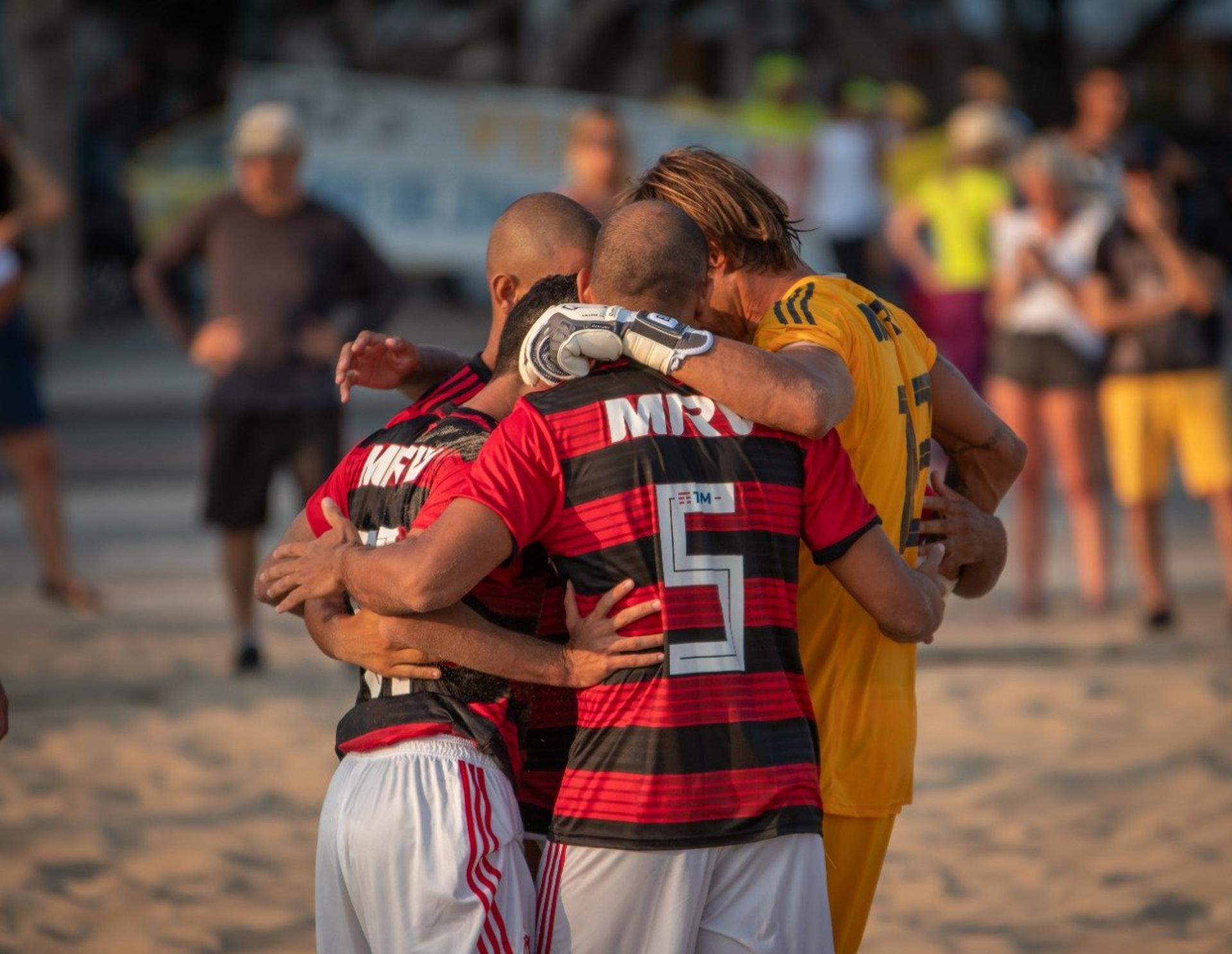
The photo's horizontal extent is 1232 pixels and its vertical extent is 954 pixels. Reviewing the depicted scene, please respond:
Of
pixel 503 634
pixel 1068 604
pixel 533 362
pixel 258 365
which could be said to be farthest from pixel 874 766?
pixel 1068 604

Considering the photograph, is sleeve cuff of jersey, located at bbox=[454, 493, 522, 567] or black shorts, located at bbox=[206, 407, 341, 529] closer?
sleeve cuff of jersey, located at bbox=[454, 493, 522, 567]

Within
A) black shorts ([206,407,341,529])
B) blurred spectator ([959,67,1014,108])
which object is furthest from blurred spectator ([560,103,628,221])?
blurred spectator ([959,67,1014,108])

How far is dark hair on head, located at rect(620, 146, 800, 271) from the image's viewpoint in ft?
10.1

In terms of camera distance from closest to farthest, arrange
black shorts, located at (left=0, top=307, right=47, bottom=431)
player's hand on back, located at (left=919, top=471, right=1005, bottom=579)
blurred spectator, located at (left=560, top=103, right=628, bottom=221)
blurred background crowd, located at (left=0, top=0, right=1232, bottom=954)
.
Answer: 1. player's hand on back, located at (left=919, top=471, right=1005, bottom=579)
2. blurred background crowd, located at (left=0, top=0, right=1232, bottom=954)
3. blurred spectator, located at (left=560, top=103, right=628, bottom=221)
4. black shorts, located at (left=0, top=307, right=47, bottom=431)

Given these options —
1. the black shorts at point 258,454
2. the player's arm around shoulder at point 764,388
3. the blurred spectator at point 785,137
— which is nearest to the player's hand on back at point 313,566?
the player's arm around shoulder at point 764,388

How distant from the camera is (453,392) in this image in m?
3.28

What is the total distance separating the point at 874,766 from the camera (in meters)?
3.18

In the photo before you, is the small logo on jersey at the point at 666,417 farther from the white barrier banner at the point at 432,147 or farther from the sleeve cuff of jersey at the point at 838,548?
the white barrier banner at the point at 432,147

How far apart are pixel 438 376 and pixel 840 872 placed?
1.38 meters

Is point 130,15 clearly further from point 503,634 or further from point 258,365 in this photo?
point 503,634

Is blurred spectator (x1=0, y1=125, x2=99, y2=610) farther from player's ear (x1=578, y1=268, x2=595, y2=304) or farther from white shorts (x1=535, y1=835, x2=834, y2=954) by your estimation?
white shorts (x1=535, y1=835, x2=834, y2=954)

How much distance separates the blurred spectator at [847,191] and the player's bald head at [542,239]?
11.1 meters

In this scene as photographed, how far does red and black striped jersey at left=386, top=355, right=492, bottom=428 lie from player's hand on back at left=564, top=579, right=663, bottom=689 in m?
0.55

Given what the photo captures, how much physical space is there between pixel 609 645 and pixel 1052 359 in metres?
6.19
